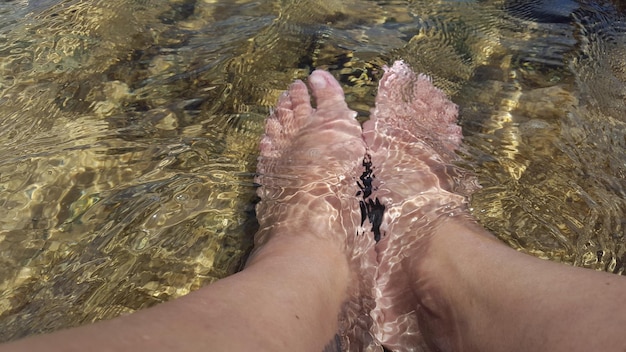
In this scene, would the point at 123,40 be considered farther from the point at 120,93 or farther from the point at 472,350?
the point at 472,350

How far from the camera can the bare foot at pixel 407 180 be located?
193cm

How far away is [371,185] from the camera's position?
8.06ft

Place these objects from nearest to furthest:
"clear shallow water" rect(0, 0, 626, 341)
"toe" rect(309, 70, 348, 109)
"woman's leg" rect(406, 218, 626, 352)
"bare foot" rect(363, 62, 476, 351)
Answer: "woman's leg" rect(406, 218, 626, 352)
"bare foot" rect(363, 62, 476, 351)
"clear shallow water" rect(0, 0, 626, 341)
"toe" rect(309, 70, 348, 109)

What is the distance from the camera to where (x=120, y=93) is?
2.84m

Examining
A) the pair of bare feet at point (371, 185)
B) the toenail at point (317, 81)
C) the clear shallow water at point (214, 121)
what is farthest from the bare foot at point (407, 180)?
the toenail at point (317, 81)

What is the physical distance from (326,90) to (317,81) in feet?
0.25

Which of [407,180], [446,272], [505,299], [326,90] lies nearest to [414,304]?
[446,272]

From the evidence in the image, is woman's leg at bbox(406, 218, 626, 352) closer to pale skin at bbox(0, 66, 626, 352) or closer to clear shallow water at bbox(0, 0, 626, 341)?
pale skin at bbox(0, 66, 626, 352)

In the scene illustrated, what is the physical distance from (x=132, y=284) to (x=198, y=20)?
1980 mm

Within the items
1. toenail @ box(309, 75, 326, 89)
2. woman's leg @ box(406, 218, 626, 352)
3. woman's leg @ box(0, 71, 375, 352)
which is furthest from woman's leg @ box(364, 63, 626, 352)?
toenail @ box(309, 75, 326, 89)

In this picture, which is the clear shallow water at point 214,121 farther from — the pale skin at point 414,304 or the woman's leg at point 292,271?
the pale skin at point 414,304

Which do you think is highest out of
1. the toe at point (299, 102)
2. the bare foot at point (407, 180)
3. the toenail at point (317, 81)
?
the toenail at point (317, 81)

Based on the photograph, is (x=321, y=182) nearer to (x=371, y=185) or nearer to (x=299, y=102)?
(x=371, y=185)

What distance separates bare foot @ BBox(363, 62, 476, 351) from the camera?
193 cm
